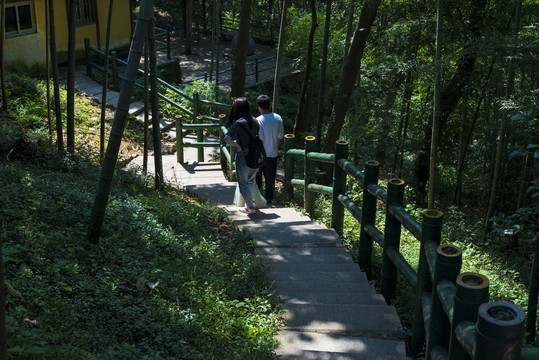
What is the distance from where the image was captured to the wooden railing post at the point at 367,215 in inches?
214

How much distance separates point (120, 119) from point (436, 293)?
3.05 meters

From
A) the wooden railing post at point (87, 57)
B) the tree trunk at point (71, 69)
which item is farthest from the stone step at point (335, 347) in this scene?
the wooden railing post at point (87, 57)

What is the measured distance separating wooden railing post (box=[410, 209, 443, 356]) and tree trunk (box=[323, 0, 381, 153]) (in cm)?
663

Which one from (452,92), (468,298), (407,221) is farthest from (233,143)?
(452,92)

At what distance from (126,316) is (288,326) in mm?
1276

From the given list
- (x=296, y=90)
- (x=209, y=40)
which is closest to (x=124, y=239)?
(x=296, y=90)

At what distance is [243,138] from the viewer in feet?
24.0

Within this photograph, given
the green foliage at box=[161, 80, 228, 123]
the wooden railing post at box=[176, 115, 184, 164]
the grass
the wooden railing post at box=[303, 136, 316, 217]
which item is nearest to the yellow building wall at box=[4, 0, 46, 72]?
the green foliage at box=[161, 80, 228, 123]

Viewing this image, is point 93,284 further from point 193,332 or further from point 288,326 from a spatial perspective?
point 288,326

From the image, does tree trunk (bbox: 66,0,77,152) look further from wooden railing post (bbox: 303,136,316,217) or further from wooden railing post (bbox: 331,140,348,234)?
wooden railing post (bbox: 331,140,348,234)

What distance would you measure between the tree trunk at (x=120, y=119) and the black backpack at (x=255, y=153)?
260cm

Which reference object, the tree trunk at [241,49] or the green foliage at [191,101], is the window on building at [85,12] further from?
the tree trunk at [241,49]

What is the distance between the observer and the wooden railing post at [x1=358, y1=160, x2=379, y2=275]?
17.8 feet

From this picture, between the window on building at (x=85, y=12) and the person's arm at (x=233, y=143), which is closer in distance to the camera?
the person's arm at (x=233, y=143)
